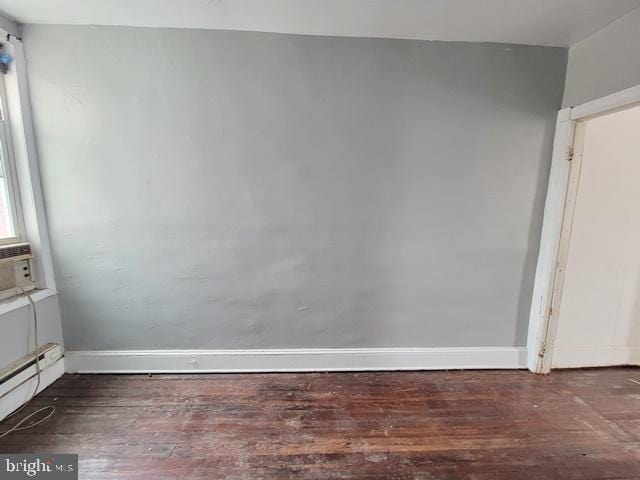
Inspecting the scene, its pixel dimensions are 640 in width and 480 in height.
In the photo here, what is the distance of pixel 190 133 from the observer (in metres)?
1.84

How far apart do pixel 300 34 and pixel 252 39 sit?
309 mm

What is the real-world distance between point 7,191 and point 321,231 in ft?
6.69

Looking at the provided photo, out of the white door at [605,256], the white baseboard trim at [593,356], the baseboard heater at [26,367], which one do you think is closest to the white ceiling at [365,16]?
the white door at [605,256]

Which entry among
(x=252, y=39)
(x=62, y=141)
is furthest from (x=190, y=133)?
(x=62, y=141)

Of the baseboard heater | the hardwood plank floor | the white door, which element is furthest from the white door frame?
the baseboard heater

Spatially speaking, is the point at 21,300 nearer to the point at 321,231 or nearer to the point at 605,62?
the point at 321,231

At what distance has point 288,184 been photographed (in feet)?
6.31

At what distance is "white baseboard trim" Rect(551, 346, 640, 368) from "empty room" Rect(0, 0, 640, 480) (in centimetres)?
2

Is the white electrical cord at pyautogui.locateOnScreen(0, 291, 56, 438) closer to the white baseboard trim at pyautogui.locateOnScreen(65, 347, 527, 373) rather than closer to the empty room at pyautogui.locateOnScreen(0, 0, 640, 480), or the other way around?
the empty room at pyautogui.locateOnScreen(0, 0, 640, 480)

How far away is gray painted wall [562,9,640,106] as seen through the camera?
4.93 feet

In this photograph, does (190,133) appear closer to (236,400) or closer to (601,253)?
(236,400)

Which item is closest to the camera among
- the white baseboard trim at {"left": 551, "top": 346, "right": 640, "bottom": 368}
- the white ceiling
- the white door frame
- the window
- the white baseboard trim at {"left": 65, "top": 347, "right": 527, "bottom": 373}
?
the white ceiling
